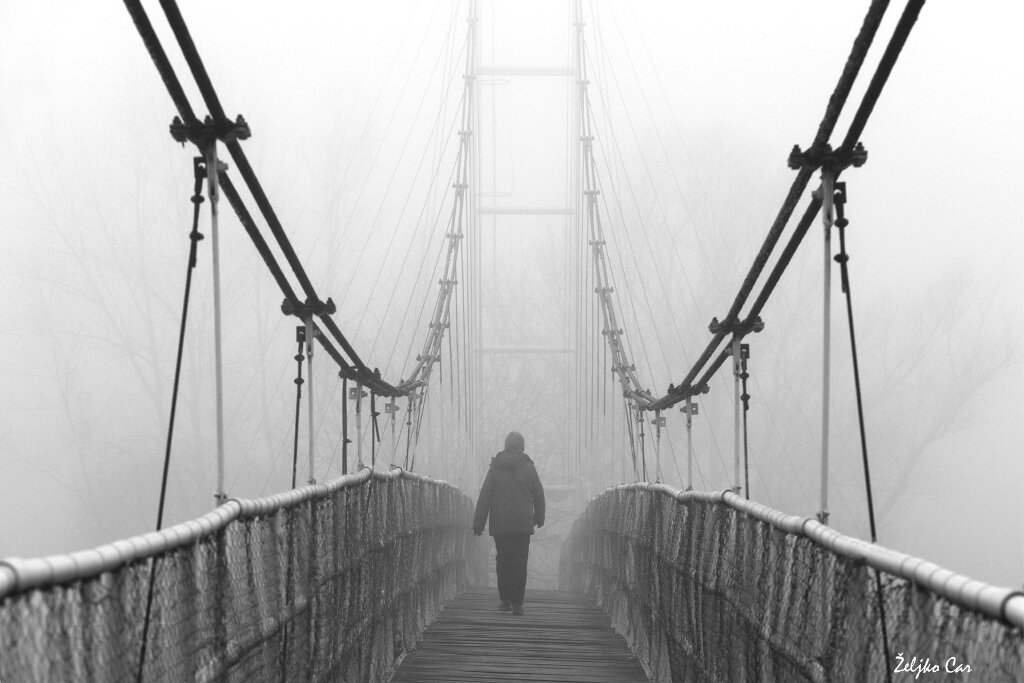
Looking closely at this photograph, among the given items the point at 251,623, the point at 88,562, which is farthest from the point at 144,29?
the point at 88,562

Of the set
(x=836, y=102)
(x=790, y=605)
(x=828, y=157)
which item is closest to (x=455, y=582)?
(x=828, y=157)

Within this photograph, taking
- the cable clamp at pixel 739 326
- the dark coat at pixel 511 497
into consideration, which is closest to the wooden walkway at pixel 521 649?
the dark coat at pixel 511 497

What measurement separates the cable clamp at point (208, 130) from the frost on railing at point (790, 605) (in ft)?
4.41

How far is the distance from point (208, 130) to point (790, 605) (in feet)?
5.06

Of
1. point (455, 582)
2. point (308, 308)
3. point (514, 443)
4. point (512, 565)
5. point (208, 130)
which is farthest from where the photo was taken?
point (455, 582)

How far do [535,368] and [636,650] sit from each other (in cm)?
2368

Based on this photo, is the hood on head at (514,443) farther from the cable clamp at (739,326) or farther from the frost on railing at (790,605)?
the cable clamp at (739,326)

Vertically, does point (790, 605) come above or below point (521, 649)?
above

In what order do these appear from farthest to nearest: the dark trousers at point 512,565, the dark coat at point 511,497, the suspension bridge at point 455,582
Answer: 1. the dark coat at point 511,497
2. the dark trousers at point 512,565
3. the suspension bridge at point 455,582

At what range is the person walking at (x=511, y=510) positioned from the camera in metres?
8.06

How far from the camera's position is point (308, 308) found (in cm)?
481

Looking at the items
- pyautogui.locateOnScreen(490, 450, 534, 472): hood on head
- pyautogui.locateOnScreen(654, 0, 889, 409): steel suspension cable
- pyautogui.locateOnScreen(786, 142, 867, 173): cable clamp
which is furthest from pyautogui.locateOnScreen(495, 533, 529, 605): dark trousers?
pyautogui.locateOnScreen(786, 142, 867, 173): cable clamp

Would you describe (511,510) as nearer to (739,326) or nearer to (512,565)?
(512,565)

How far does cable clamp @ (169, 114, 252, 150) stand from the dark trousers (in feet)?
15.8
